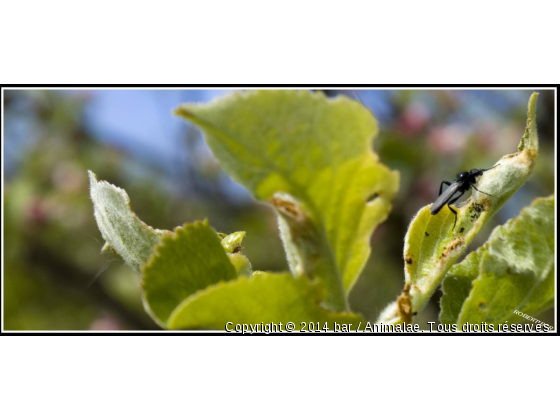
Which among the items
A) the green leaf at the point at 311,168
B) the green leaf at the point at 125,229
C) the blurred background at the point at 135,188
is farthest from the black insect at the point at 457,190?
the blurred background at the point at 135,188

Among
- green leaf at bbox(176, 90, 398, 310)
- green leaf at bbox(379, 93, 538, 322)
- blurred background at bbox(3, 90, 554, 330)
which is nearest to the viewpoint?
green leaf at bbox(176, 90, 398, 310)

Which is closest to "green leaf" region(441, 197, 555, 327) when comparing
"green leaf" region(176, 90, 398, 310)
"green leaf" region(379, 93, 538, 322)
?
"green leaf" region(379, 93, 538, 322)

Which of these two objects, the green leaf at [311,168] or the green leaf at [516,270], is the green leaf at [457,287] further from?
the green leaf at [311,168]

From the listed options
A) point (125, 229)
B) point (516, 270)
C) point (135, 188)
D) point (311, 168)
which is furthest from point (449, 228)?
point (135, 188)

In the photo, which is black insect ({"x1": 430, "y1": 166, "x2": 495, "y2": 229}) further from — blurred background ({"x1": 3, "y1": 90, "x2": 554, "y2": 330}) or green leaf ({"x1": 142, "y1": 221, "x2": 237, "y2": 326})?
blurred background ({"x1": 3, "y1": 90, "x2": 554, "y2": 330})

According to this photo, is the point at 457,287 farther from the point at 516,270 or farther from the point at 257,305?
the point at 257,305

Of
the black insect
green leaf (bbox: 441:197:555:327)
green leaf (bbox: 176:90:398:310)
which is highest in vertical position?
green leaf (bbox: 176:90:398:310)

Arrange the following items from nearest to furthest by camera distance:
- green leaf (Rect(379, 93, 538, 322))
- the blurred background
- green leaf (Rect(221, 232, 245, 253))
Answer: green leaf (Rect(379, 93, 538, 322)), green leaf (Rect(221, 232, 245, 253)), the blurred background
